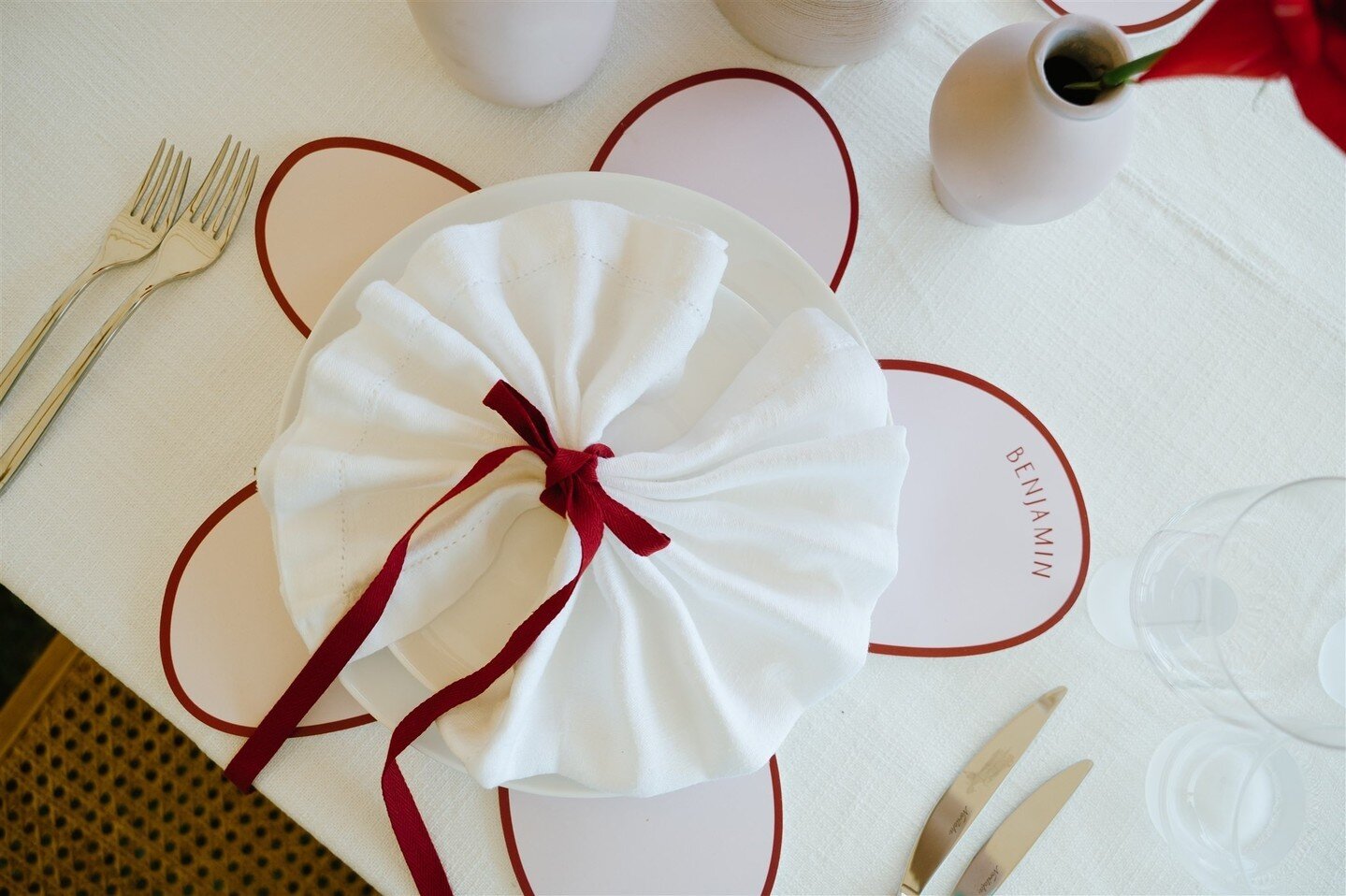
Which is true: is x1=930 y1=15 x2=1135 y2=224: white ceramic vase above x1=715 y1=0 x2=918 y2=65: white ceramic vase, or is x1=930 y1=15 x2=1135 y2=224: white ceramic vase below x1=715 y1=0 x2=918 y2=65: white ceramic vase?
below

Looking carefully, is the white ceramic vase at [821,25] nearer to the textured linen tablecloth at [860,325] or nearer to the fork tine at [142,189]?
the textured linen tablecloth at [860,325]

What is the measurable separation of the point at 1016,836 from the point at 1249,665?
0.15 meters

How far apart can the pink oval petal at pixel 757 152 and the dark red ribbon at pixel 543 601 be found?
198 mm

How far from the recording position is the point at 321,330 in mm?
461

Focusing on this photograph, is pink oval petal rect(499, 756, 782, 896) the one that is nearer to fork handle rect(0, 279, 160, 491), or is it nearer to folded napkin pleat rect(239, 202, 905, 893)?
folded napkin pleat rect(239, 202, 905, 893)

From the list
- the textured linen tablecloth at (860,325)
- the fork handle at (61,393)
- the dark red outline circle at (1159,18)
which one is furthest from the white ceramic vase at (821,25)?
the fork handle at (61,393)

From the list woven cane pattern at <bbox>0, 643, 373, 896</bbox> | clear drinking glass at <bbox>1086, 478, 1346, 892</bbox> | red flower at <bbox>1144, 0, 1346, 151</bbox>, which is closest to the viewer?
red flower at <bbox>1144, 0, 1346, 151</bbox>

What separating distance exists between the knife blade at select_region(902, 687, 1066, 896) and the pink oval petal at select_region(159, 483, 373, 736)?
31 centimetres

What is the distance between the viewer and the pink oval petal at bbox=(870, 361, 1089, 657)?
1.69ft

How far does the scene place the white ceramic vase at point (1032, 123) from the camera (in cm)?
39

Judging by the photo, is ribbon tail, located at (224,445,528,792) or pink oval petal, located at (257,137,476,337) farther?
pink oval petal, located at (257,137,476,337)

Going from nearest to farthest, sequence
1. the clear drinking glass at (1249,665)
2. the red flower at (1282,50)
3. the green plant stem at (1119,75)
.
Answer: the red flower at (1282,50)
the green plant stem at (1119,75)
the clear drinking glass at (1249,665)

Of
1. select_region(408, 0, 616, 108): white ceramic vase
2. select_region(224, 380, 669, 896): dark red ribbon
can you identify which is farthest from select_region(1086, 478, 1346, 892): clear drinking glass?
select_region(408, 0, 616, 108): white ceramic vase

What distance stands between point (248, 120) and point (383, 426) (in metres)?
0.24
